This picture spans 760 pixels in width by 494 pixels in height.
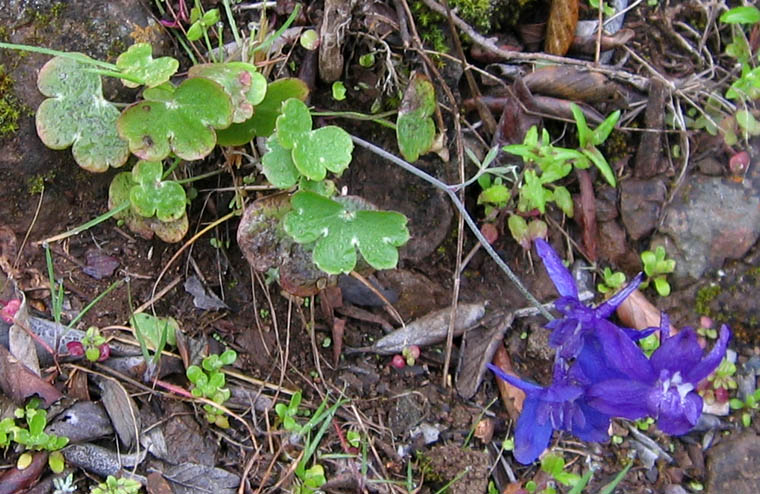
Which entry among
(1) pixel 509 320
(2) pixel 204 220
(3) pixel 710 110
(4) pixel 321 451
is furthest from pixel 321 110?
(3) pixel 710 110

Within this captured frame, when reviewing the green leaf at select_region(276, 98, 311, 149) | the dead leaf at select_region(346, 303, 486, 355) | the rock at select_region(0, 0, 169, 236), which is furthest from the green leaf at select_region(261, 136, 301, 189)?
the dead leaf at select_region(346, 303, 486, 355)

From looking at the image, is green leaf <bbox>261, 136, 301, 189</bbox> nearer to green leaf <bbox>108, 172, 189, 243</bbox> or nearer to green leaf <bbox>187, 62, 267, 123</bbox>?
green leaf <bbox>187, 62, 267, 123</bbox>

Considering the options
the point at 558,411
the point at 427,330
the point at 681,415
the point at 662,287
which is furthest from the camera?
the point at 662,287

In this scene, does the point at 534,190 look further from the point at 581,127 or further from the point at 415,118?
the point at 415,118

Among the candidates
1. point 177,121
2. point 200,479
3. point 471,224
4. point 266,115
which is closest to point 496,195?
point 471,224

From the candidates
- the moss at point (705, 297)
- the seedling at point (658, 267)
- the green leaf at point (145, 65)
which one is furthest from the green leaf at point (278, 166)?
the moss at point (705, 297)

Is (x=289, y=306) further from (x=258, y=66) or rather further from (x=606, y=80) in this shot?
(x=606, y=80)

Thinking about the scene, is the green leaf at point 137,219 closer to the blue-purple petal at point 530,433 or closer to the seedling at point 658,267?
the blue-purple petal at point 530,433
